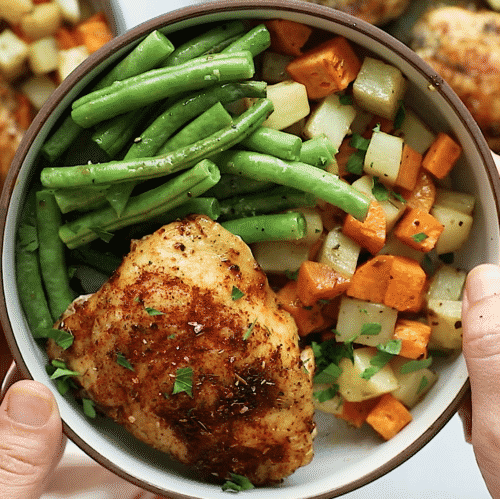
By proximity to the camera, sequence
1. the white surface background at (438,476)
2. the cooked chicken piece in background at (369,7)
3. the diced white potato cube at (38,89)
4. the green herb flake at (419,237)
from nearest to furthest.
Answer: the green herb flake at (419,237), the cooked chicken piece in background at (369,7), the diced white potato cube at (38,89), the white surface background at (438,476)

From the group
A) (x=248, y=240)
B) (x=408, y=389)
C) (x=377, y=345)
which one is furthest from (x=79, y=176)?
(x=408, y=389)

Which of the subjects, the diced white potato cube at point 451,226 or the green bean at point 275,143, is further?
the diced white potato cube at point 451,226

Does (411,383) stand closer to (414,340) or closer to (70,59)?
(414,340)

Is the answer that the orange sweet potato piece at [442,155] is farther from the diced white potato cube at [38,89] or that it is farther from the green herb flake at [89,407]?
the diced white potato cube at [38,89]

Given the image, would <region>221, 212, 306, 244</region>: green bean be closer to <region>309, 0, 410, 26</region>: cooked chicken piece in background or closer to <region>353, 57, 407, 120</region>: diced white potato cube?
<region>353, 57, 407, 120</region>: diced white potato cube

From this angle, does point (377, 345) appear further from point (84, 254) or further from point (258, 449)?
point (84, 254)

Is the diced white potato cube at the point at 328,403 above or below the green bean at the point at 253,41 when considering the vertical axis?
below

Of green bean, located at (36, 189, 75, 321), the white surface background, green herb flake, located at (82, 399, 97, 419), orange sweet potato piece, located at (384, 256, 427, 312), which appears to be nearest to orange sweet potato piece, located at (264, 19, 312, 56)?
orange sweet potato piece, located at (384, 256, 427, 312)

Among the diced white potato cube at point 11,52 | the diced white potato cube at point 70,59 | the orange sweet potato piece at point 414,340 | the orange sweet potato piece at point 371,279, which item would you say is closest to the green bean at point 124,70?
the diced white potato cube at point 70,59
